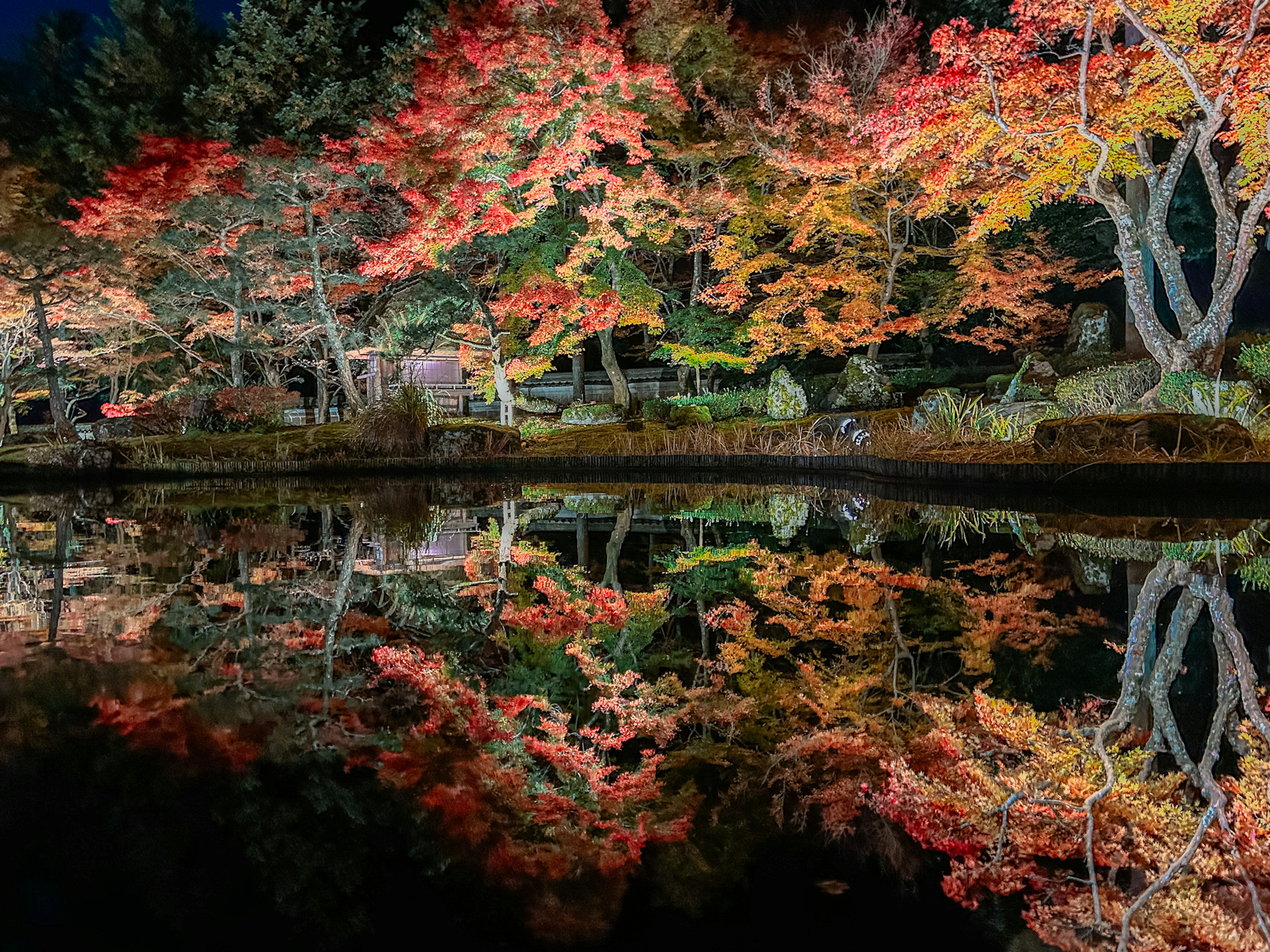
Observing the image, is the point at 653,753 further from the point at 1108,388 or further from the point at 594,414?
the point at 594,414

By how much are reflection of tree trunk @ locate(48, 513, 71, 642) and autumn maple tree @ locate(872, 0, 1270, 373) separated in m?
9.32

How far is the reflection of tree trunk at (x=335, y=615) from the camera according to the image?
9.96 feet

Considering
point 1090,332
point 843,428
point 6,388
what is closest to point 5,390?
point 6,388

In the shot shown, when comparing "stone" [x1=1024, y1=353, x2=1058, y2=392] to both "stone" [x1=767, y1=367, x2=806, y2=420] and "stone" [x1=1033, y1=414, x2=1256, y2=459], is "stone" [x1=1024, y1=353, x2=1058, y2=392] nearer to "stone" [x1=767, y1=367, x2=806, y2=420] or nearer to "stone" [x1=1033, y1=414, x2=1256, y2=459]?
"stone" [x1=767, y1=367, x2=806, y2=420]

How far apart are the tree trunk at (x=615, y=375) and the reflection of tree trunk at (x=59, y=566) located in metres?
9.63

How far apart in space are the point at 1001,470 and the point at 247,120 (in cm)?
1792

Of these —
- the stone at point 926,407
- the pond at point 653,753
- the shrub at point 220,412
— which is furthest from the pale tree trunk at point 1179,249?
the shrub at point 220,412

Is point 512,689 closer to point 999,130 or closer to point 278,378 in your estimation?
point 999,130

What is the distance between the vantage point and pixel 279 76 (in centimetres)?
1856

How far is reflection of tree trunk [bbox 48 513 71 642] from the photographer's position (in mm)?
4048

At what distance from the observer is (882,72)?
1461 centimetres

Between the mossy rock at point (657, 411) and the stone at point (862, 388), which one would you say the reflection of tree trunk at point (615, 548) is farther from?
the stone at point (862, 388)

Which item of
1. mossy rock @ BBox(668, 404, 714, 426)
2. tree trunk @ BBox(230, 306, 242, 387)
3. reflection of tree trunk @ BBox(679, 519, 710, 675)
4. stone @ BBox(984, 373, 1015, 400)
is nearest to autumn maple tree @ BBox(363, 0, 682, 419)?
mossy rock @ BBox(668, 404, 714, 426)

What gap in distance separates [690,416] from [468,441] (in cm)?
406
